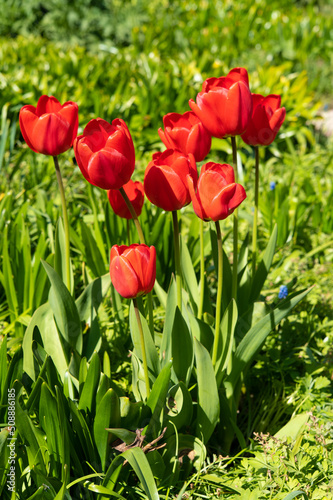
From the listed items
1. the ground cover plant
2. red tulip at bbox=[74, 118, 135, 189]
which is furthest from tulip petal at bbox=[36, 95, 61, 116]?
red tulip at bbox=[74, 118, 135, 189]

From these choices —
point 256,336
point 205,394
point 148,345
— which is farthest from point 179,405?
point 256,336

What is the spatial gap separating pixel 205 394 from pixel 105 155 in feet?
2.36

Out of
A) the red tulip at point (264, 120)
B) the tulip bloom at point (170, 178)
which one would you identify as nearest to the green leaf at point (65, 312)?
the tulip bloom at point (170, 178)

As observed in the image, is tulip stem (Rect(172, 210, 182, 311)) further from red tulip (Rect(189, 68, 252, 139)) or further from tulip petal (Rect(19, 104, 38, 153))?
tulip petal (Rect(19, 104, 38, 153))

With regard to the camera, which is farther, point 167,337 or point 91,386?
point 167,337

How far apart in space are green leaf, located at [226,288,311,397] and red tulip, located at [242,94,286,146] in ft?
1.57

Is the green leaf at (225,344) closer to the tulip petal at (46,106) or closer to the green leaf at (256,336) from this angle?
the green leaf at (256,336)

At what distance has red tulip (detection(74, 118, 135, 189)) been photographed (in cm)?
122

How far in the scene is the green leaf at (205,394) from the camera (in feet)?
4.55

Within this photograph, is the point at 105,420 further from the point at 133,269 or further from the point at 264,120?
the point at 264,120

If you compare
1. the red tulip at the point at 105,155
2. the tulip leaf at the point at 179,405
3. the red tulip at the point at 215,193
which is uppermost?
the red tulip at the point at 105,155

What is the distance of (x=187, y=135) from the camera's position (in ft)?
4.56

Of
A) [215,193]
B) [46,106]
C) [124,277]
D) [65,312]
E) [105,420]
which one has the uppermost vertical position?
[46,106]

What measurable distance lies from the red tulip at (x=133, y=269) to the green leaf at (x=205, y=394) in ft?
0.78
